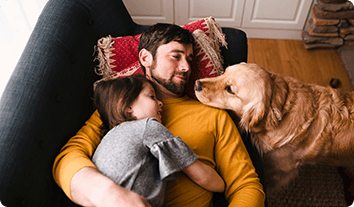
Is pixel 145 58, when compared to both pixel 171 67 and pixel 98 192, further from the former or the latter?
pixel 98 192

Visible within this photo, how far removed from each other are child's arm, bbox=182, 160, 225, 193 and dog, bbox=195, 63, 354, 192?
39 centimetres

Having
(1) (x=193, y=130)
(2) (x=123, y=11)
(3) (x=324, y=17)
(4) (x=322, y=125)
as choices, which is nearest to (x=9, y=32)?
(2) (x=123, y=11)

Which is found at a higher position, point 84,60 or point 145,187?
point 84,60

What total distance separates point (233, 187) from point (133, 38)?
1.07 meters

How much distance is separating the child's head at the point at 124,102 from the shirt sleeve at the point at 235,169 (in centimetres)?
35

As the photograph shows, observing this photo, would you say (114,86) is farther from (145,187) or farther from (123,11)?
(123,11)

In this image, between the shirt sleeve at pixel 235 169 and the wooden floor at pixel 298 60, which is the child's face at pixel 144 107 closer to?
the shirt sleeve at pixel 235 169

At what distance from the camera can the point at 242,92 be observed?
1186 millimetres

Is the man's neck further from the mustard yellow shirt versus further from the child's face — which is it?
the child's face

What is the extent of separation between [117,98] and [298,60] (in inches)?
95.6

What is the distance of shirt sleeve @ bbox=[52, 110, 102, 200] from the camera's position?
893 mm

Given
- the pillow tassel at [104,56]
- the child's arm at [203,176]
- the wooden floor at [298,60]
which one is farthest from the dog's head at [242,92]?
the wooden floor at [298,60]

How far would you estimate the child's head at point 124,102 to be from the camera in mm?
1020

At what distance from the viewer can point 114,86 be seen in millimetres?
1054
